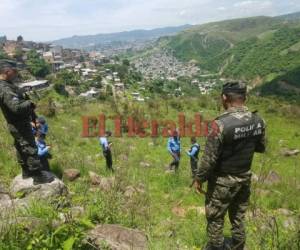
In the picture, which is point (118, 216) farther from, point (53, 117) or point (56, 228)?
point (53, 117)

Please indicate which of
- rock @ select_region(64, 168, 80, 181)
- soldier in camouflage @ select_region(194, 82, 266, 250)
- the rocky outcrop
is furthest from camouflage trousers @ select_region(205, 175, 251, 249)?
rock @ select_region(64, 168, 80, 181)

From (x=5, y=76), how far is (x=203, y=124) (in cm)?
1160

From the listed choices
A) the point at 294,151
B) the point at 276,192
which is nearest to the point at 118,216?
the point at 276,192

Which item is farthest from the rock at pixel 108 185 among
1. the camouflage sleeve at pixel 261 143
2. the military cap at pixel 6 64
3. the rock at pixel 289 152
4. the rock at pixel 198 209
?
the rock at pixel 289 152

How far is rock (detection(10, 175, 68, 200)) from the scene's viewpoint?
5723 millimetres

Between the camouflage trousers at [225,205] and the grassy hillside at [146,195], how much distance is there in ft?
0.51

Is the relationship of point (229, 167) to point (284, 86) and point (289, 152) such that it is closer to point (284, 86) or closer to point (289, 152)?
point (289, 152)

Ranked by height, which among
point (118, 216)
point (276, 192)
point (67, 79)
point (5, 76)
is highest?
point (5, 76)

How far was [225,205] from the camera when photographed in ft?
13.8

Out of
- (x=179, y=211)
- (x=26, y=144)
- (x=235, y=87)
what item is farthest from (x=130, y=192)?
(x=235, y=87)

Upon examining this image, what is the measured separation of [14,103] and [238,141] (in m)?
3.14

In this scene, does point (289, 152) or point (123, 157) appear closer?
point (123, 157)

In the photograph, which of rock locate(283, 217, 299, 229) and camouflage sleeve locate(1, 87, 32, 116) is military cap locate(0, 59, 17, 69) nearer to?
camouflage sleeve locate(1, 87, 32, 116)

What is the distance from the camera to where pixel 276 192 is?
8219 mm
